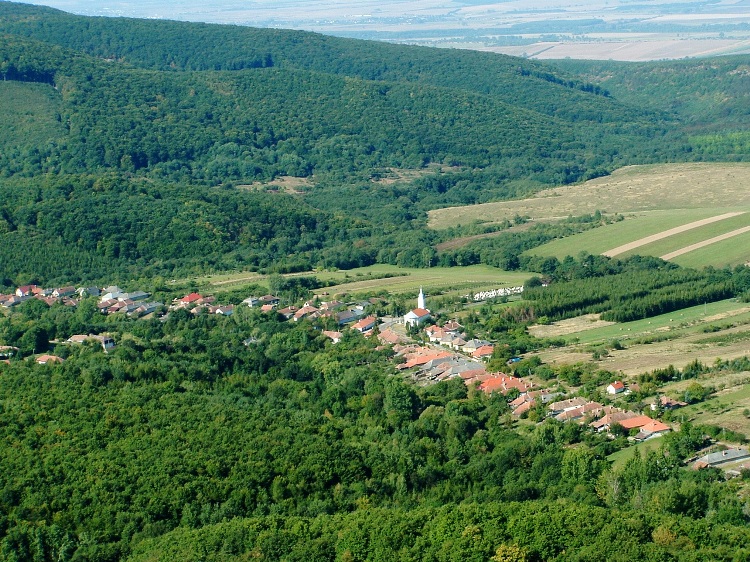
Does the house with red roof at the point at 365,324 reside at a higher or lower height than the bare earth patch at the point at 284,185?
higher

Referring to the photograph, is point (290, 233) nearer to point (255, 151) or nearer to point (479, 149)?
point (255, 151)

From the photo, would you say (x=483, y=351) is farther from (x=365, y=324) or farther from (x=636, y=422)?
(x=636, y=422)

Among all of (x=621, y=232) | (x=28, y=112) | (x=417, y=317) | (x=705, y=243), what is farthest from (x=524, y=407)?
(x=28, y=112)

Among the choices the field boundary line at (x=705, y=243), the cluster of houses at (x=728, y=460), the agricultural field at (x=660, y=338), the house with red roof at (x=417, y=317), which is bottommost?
the field boundary line at (x=705, y=243)

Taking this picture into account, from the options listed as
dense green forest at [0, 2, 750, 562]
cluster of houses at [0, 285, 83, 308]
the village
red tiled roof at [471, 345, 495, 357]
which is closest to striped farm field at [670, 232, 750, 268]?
dense green forest at [0, 2, 750, 562]

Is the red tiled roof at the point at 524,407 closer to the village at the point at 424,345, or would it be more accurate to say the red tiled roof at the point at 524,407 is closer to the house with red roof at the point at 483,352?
the village at the point at 424,345

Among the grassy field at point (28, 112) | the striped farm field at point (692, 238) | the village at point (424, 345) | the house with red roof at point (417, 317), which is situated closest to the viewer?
the village at point (424, 345)

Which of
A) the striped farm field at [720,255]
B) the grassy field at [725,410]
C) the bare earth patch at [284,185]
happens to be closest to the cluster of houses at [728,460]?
the grassy field at [725,410]
